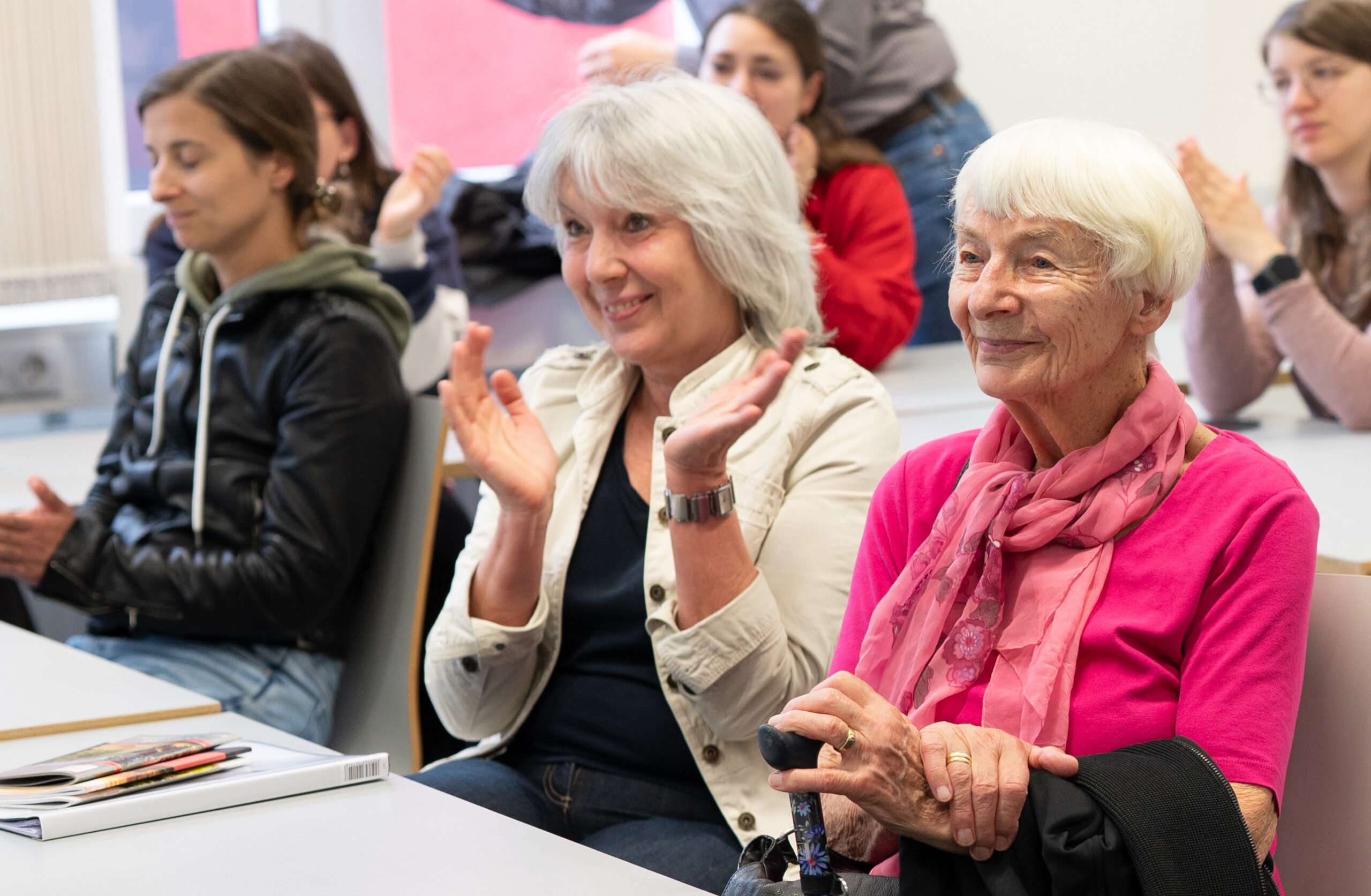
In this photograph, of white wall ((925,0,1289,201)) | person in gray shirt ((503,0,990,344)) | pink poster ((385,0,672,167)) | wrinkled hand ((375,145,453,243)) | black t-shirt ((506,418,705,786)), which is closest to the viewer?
black t-shirt ((506,418,705,786))

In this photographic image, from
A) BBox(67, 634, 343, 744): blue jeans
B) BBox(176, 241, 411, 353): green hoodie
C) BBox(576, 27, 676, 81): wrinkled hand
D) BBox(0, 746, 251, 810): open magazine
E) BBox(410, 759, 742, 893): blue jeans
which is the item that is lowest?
BBox(67, 634, 343, 744): blue jeans

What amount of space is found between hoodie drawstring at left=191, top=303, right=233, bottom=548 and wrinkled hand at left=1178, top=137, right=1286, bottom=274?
162cm

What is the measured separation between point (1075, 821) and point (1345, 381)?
5.69ft

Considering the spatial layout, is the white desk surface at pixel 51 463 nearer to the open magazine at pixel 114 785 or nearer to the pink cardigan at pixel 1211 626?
the open magazine at pixel 114 785

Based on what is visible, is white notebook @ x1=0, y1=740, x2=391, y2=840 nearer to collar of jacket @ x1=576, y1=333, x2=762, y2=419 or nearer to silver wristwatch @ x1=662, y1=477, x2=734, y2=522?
silver wristwatch @ x1=662, y1=477, x2=734, y2=522

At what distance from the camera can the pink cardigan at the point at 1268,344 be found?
2453 mm

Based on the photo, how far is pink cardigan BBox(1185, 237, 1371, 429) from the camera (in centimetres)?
245

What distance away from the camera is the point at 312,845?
1058 millimetres

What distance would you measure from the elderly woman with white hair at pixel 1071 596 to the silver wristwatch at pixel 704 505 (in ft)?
0.59

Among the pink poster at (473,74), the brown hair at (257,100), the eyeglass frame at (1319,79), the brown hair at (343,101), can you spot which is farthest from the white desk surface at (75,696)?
the pink poster at (473,74)

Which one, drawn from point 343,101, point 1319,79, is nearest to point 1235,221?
point 1319,79

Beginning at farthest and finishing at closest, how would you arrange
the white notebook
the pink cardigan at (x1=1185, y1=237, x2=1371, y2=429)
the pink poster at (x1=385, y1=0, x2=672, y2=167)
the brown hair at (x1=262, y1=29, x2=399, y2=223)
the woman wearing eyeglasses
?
the pink poster at (x1=385, y1=0, x2=672, y2=167) → the brown hair at (x1=262, y1=29, x2=399, y2=223) → the woman wearing eyeglasses → the pink cardigan at (x1=1185, y1=237, x2=1371, y2=429) → the white notebook

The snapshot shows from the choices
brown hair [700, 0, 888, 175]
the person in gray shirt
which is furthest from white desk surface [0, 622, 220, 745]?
the person in gray shirt

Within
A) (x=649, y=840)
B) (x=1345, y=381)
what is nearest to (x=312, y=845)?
(x=649, y=840)
